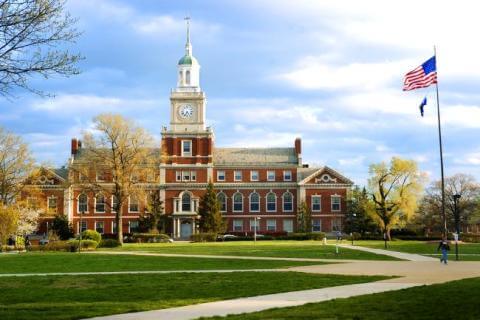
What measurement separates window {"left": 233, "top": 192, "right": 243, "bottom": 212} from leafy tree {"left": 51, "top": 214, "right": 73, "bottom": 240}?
22.9m

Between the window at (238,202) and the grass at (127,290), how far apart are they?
66.4m

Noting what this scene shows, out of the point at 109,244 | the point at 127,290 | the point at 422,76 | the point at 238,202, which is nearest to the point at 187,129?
the point at 238,202

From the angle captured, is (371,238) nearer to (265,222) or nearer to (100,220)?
(265,222)

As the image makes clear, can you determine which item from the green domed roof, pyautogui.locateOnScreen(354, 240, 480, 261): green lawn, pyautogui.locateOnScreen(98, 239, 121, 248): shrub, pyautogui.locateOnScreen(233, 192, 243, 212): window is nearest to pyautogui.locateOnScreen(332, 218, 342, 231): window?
pyautogui.locateOnScreen(233, 192, 243, 212): window

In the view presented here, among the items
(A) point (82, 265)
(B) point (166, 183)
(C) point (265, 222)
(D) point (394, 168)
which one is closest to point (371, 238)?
(D) point (394, 168)

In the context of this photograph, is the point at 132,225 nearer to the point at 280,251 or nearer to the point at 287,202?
the point at 287,202

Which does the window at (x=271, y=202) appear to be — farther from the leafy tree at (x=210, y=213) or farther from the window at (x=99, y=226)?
the window at (x=99, y=226)

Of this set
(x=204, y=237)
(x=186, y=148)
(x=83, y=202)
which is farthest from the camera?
(x=186, y=148)

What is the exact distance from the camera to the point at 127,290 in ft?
62.1

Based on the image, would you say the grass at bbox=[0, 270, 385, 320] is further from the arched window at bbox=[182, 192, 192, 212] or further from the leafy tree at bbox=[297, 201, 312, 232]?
the arched window at bbox=[182, 192, 192, 212]

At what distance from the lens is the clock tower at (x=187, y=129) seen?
90.6m

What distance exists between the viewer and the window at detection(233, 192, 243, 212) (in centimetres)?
9106

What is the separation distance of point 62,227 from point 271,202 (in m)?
29.0

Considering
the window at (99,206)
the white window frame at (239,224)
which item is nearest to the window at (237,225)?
the white window frame at (239,224)
